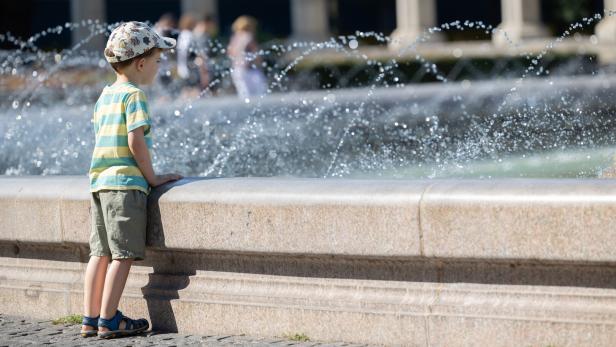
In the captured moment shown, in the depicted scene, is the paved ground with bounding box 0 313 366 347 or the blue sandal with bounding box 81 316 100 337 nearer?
the paved ground with bounding box 0 313 366 347

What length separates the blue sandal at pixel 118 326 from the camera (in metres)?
5.19

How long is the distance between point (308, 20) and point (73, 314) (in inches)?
1357

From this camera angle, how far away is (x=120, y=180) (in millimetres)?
5141

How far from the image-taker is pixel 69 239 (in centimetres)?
556

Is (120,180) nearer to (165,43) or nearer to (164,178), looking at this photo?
(164,178)

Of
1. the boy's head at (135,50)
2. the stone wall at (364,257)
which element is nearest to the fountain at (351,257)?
the stone wall at (364,257)

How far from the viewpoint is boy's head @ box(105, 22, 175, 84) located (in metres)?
5.26

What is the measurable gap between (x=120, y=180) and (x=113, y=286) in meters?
0.46

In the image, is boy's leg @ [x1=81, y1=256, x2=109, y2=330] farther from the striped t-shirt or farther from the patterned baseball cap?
the patterned baseball cap

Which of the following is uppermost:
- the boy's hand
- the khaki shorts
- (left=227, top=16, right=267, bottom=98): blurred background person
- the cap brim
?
the cap brim

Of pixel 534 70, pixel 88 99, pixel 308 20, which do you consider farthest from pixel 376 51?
pixel 88 99

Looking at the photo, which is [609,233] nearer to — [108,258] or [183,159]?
[108,258]

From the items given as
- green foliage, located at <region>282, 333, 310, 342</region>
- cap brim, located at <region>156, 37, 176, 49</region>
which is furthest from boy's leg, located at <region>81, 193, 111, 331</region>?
green foliage, located at <region>282, 333, 310, 342</region>

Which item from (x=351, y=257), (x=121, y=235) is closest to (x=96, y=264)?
(x=121, y=235)
